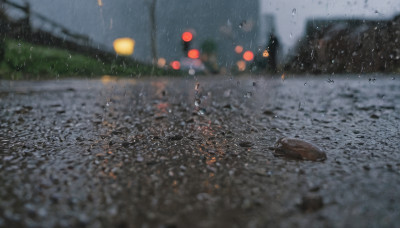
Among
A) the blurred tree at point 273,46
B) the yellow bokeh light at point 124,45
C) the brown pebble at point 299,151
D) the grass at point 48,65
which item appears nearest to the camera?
the brown pebble at point 299,151

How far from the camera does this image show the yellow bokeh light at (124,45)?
13430 mm

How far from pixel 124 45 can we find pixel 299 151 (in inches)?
526

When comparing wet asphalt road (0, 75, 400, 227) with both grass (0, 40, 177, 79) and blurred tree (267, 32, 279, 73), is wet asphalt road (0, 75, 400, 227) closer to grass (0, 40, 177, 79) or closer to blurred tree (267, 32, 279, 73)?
blurred tree (267, 32, 279, 73)

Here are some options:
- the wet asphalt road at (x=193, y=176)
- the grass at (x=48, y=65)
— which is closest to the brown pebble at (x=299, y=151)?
the wet asphalt road at (x=193, y=176)

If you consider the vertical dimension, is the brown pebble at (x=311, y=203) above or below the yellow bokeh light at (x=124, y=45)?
below

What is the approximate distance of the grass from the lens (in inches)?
298

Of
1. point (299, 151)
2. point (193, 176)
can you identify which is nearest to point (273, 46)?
point (299, 151)

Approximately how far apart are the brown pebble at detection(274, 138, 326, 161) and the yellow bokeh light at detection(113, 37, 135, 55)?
1288cm

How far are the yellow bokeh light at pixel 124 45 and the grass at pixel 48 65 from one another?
131 cm

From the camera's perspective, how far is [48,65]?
8.73 metres

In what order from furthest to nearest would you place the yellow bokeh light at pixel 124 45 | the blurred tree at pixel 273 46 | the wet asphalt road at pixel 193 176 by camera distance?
the yellow bokeh light at pixel 124 45 < the blurred tree at pixel 273 46 < the wet asphalt road at pixel 193 176

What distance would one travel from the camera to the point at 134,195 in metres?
1.01

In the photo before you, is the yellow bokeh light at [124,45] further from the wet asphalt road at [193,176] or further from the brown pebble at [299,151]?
the brown pebble at [299,151]

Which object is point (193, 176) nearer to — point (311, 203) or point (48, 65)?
Answer: point (311, 203)
